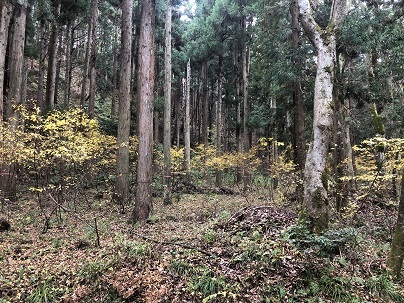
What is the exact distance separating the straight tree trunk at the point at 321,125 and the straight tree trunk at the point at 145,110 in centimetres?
458


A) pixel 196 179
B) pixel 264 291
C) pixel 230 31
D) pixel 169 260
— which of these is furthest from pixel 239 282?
pixel 230 31

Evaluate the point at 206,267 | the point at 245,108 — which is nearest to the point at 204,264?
the point at 206,267

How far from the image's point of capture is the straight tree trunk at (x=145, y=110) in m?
8.62

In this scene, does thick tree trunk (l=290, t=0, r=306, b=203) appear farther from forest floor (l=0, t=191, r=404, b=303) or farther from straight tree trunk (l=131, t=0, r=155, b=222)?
straight tree trunk (l=131, t=0, r=155, b=222)

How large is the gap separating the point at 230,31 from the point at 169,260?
18550 mm

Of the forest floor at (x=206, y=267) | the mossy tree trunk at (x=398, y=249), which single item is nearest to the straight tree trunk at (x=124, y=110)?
the forest floor at (x=206, y=267)

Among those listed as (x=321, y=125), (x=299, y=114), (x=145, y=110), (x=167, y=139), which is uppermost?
(x=299, y=114)

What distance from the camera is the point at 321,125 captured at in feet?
19.6

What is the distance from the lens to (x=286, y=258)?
5016mm

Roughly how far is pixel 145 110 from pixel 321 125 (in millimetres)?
5257

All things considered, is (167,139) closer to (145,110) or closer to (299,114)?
(145,110)

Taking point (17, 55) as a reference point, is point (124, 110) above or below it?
below

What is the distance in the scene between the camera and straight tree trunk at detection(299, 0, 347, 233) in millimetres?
5719

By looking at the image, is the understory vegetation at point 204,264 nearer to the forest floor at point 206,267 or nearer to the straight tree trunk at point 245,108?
the forest floor at point 206,267
